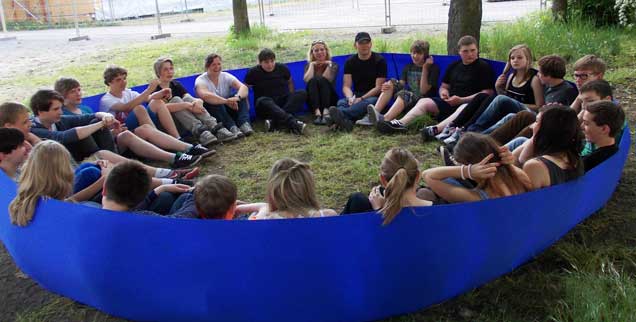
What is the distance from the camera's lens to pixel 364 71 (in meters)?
6.59

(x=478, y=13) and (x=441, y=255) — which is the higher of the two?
(x=478, y=13)

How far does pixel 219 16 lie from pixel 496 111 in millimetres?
19435

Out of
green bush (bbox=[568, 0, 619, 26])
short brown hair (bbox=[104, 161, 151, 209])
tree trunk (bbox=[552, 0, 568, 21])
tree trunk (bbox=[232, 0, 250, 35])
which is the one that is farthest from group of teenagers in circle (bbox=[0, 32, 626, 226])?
tree trunk (bbox=[232, 0, 250, 35])

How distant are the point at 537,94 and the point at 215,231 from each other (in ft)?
12.3

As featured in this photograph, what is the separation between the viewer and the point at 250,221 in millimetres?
2510

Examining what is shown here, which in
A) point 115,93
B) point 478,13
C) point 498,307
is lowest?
point 498,307

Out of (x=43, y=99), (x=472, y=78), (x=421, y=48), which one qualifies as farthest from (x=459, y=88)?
(x=43, y=99)

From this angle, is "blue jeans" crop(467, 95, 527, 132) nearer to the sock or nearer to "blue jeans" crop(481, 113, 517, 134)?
"blue jeans" crop(481, 113, 517, 134)

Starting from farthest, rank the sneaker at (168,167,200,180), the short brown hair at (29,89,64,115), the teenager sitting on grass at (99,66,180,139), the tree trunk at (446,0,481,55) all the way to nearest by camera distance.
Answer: the tree trunk at (446,0,481,55), the teenager sitting on grass at (99,66,180,139), the sneaker at (168,167,200,180), the short brown hair at (29,89,64,115)

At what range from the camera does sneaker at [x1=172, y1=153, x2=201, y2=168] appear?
16.6 feet

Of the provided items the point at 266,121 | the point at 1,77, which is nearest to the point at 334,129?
the point at 266,121

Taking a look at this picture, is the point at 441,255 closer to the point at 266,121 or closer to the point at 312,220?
the point at 312,220

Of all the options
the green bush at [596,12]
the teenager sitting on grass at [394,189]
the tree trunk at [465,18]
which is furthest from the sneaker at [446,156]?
the green bush at [596,12]

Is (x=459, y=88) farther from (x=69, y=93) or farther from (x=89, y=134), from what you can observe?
(x=69, y=93)
